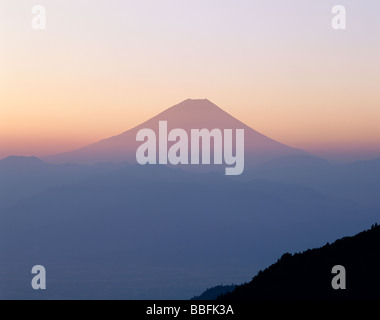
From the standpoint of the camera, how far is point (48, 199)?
132 feet

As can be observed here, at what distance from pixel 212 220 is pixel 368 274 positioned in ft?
23.1

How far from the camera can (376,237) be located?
23062 millimetres

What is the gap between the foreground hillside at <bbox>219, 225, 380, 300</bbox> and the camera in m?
Answer: 18.1

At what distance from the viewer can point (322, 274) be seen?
65.1 ft

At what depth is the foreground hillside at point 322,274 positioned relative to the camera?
1812 cm
